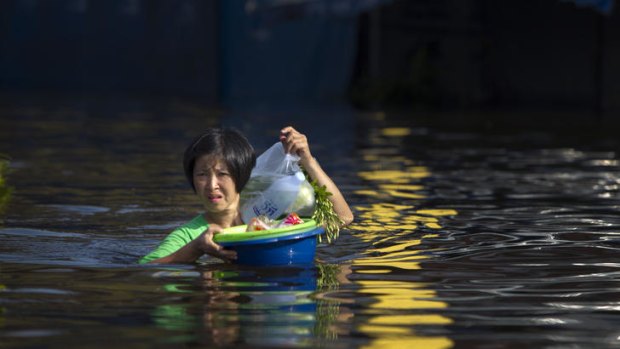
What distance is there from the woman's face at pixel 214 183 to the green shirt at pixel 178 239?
14 centimetres

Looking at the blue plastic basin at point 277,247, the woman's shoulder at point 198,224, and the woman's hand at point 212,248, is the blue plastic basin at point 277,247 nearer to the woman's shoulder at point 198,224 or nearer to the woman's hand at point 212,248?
the woman's hand at point 212,248

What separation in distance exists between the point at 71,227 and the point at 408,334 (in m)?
3.97

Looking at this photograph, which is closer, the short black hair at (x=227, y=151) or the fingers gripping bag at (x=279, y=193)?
the short black hair at (x=227, y=151)

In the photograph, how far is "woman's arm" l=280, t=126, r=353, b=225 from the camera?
254 inches

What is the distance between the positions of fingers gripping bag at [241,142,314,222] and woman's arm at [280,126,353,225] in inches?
2.0

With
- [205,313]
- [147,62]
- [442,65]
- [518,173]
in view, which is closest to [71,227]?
[205,313]

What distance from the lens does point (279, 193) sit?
648 cm

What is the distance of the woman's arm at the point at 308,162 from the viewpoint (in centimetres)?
644

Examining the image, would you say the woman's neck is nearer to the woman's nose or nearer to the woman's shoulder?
the woman's shoulder

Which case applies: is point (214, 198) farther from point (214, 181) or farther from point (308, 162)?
point (308, 162)

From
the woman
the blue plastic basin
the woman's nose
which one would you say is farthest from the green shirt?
the blue plastic basin

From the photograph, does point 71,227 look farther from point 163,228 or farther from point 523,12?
point 523,12

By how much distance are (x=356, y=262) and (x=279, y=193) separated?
51cm

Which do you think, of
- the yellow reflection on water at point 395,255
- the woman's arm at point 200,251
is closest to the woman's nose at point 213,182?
the woman's arm at point 200,251
